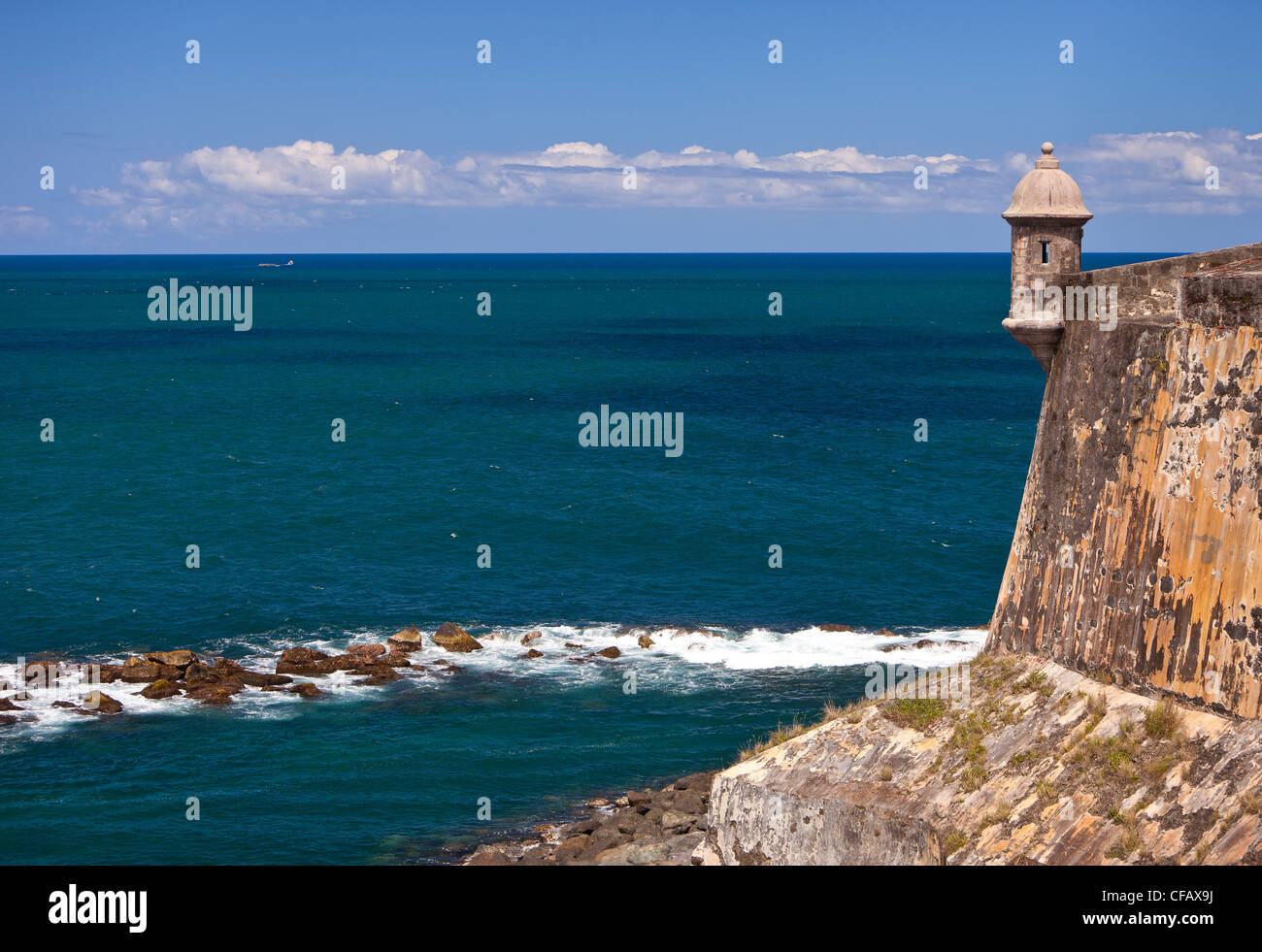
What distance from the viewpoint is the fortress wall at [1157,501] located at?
1920 cm

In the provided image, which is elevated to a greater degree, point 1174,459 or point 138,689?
point 1174,459

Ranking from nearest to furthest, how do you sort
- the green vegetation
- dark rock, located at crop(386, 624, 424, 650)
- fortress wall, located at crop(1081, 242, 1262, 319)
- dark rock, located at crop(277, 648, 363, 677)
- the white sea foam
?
1. fortress wall, located at crop(1081, 242, 1262, 319)
2. the green vegetation
3. the white sea foam
4. dark rock, located at crop(277, 648, 363, 677)
5. dark rock, located at crop(386, 624, 424, 650)

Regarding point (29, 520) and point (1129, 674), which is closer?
point (1129, 674)

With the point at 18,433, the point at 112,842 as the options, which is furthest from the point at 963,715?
the point at 18,433

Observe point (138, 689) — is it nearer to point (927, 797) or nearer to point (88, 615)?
point (88, 615)

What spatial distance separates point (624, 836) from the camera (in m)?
30.9

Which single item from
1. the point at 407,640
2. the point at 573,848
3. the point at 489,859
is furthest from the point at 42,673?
the point at 573,848

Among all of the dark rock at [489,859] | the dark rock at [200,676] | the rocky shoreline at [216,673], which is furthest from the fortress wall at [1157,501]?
the dark rock at [200,676]

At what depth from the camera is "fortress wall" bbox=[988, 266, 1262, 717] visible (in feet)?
63.0

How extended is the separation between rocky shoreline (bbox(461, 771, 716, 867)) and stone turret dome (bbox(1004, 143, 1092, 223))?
1431 centimetres

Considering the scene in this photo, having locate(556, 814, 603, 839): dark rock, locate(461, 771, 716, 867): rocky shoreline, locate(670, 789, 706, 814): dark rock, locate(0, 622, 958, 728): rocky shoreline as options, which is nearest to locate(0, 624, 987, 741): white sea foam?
locate(0, 622, 958, 728): rocky shoreline

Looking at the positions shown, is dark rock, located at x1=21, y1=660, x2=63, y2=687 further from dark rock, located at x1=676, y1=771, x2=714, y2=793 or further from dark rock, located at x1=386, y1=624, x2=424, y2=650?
dark rock, located at x1=676, y1=771, x2=714, y2=793

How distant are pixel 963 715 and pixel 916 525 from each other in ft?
136

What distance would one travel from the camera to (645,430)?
9394 cm
